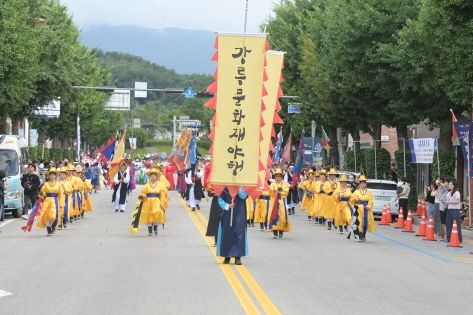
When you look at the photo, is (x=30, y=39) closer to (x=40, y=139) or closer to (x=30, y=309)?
(x=30, y=309)

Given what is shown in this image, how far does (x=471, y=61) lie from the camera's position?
2392 centimetres

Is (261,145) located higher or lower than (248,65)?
lower

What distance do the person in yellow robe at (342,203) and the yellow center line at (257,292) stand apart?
9.59 m

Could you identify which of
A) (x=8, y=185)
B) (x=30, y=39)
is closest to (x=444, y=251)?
(x=8, y=185)

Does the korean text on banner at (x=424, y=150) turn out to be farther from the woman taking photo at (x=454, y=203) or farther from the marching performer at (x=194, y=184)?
the marching performer at (x=194, y=184)

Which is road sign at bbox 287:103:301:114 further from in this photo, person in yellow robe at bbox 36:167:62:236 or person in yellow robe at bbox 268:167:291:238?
person in yellow robe at bbox 36:167:62:236

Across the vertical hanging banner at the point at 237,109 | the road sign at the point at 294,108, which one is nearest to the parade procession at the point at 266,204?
the vertical hanging banner at the point at 237,109

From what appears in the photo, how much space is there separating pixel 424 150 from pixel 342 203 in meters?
6.83

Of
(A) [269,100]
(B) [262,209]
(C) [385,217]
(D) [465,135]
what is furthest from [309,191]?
(A) [269,100]

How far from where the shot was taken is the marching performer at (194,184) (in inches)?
1468

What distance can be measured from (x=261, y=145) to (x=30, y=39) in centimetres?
2186

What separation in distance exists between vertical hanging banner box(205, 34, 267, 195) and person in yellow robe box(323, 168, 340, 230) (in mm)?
12288

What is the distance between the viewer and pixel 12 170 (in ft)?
107

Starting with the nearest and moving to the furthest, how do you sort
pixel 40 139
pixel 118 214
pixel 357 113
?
1. pixel 118 214
2. pixel 357 113
3. pixel 40 139
